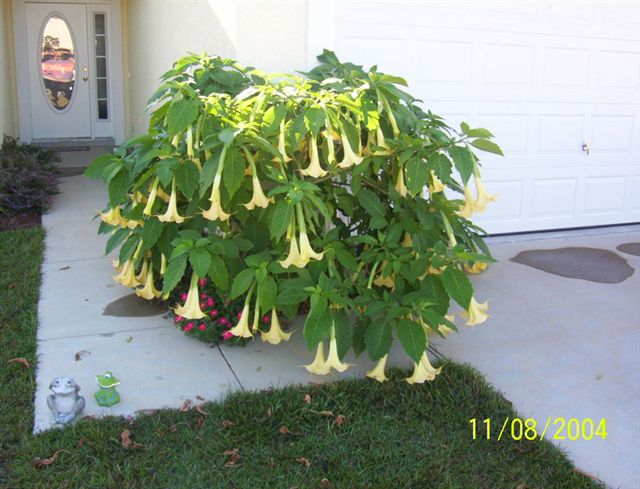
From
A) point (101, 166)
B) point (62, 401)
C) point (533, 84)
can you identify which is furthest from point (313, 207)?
point (533, 84)

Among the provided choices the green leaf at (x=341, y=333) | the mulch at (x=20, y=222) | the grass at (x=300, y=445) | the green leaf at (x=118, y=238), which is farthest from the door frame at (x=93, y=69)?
the green leaf at (x=341, y=333)

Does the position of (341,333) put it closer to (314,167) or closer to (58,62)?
(314,167)

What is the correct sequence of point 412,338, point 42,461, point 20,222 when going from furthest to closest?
point 20,222 < point 412,338 < point 42,461

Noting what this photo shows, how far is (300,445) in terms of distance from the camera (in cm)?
312

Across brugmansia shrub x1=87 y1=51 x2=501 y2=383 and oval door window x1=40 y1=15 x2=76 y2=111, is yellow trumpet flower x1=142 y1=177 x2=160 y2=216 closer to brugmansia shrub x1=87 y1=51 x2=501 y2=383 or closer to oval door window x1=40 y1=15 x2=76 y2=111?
brugmansia shrub x1=87 y1=51 x2=501 y2=383

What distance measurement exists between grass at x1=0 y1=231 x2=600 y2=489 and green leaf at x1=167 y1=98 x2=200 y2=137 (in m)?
1.35

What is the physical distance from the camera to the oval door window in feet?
36.9

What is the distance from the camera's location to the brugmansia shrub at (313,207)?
3.42 m

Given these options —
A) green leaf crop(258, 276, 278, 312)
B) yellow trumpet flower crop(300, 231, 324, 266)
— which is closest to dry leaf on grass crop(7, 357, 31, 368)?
→ green leaf crop(258, 276, 278, 312)

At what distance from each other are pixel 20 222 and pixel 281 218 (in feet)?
14.8

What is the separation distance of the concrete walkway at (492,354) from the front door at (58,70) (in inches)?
261

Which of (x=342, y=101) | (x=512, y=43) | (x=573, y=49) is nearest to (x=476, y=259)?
(x=342, y=101)

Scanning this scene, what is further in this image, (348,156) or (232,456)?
(348,156)

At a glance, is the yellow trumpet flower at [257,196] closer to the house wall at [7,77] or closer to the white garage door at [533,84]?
the white garage door at [533,84]
